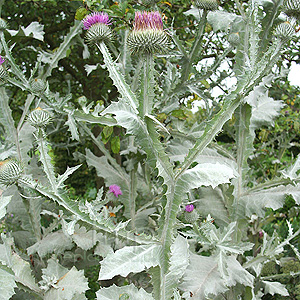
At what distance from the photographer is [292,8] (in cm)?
177

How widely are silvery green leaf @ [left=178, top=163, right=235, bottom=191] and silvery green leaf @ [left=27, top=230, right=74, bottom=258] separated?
52.6 inches

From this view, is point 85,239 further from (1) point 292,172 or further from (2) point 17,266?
(1) point 292,172

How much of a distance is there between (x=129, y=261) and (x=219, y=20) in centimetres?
164

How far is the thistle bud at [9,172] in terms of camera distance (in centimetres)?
179

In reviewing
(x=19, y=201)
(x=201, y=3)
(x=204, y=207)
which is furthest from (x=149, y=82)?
(x=19, y=201)

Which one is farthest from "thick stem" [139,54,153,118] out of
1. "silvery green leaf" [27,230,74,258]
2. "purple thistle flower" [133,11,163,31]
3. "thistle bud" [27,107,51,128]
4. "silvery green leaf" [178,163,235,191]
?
"silvery green leaf" [27,230,74,258]

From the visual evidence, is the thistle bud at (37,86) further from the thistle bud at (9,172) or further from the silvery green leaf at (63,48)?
the thistle bud at (9,172)

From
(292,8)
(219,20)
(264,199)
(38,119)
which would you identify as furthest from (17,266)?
(292,8)

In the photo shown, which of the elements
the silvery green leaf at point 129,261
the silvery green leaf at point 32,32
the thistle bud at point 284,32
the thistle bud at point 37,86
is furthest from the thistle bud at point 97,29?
the silvery green leaf at point 129,261

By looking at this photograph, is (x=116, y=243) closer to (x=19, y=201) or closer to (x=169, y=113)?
(x=19, y=201)

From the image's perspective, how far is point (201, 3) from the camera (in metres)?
2.17

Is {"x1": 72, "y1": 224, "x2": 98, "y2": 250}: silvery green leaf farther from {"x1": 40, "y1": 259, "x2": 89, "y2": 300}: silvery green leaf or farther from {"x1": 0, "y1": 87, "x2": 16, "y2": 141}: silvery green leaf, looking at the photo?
{"x1": 0, "y1": 87, "x2": 16, "y2": 141}: silvery green leaf

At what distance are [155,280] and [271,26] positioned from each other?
→ 6.06ft

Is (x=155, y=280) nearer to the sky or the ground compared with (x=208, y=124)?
nearer to the ground
